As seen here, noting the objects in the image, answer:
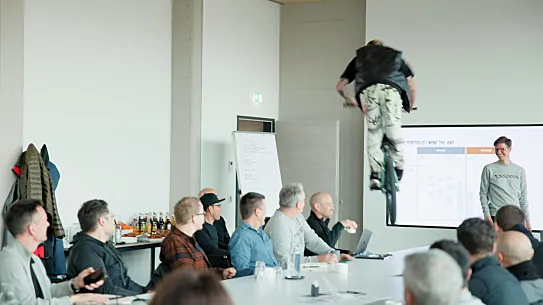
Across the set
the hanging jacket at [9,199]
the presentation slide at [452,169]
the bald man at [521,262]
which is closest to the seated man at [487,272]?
the bald man at [521,262]

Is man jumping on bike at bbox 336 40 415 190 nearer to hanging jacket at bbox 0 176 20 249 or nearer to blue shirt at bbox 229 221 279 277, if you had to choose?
blue shirt at bbox 229 221 279 277

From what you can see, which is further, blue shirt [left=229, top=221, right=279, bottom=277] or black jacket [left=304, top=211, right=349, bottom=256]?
black jacket [left=304, top=211, right=349, bottom=256]

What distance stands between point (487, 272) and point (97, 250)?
2433 mm

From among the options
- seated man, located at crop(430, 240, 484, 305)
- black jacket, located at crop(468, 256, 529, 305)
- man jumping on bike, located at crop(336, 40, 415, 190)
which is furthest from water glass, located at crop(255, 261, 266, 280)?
seated man, located at crop(430, 240, 484, 305)

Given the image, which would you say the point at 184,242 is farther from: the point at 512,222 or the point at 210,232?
the point at 512,222

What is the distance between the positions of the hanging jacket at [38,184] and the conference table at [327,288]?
267 cm

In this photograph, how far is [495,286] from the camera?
3.95m

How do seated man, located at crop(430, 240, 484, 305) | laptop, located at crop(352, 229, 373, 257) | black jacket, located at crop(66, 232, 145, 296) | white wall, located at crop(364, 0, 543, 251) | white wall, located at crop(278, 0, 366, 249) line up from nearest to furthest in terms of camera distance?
seated man, located at crop(430, 240, 484, 305), black jacket, located at crop(66, 232, 145, 296), laptop, located at crop(352, 229, 373, 257), white wall, located at crop(364, 0, 543, 251), white wall, located at crop(278, 0, 366, 249)

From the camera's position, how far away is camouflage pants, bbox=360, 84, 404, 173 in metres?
6.00

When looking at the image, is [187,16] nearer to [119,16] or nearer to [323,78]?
[119,16]

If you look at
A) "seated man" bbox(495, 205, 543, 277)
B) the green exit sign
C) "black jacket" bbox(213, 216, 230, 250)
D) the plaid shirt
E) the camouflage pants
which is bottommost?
"black jacket" bbox(213, 216, 230, 250)

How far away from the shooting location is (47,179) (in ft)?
24.8

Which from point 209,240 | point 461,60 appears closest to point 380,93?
point 209,240

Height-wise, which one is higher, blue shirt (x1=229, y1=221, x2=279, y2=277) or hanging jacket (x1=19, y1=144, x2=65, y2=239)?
hanging jacket (x1=19, y1=144, x2=65, y2=239)
